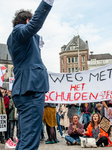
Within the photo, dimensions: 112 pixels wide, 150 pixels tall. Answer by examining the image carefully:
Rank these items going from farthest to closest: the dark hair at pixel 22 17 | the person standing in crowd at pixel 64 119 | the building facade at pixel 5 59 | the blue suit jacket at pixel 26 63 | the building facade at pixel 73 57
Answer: the building facade at pixel 5 59, the building facade at pixel 73 57, the person standing in crowd at pixel 64 119, the dark hair at pixel 22 17, the blue suit jacket at pixel 26 63

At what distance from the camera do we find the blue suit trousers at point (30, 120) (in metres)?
2.38

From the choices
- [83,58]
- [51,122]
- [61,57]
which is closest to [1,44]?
[61,57]

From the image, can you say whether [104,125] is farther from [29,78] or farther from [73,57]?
[73,57]

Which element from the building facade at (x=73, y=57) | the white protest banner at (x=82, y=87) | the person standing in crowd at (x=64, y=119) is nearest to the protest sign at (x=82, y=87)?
the white protest banner at (x=82, y=87)

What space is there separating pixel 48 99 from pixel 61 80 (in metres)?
0.78

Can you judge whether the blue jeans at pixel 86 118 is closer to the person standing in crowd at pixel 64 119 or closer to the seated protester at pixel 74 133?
the person standing in crowd at pixel 64 119

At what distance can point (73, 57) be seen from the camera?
242ft

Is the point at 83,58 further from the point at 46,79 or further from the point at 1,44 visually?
the point at 46,79

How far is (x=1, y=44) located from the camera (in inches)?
3777

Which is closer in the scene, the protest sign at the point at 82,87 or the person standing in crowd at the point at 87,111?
the protest sign at the point at 82,87

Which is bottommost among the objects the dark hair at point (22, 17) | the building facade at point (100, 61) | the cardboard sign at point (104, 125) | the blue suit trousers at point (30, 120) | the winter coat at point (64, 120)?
the winter coat at point (64, 120)

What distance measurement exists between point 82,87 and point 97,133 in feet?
5.14

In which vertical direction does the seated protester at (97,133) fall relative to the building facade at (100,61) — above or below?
below

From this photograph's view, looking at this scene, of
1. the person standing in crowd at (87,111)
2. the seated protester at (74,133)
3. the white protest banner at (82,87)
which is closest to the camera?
the white protest banner at (82,87)
